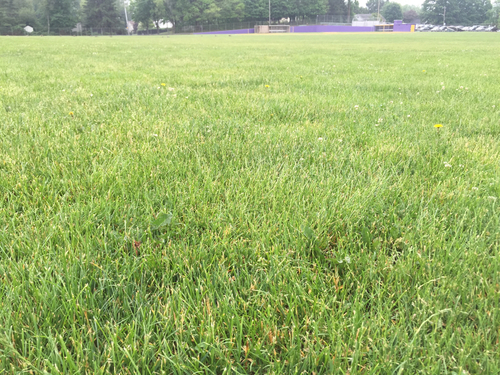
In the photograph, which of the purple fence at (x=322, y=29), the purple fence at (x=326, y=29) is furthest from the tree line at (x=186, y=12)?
the purple fence at (x=322, y=29)

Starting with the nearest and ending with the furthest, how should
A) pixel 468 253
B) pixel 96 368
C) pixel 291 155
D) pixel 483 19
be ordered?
pixel 96 368 → pixel 468 253 → pixel 291 155 → pixel 483 19

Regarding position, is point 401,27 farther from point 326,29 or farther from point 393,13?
point 393,13

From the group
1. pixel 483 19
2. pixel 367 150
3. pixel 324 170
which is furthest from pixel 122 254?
pixel 483 19

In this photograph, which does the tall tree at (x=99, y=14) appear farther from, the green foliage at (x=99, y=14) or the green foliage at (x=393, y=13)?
the green foliage at (x=393, y=13)

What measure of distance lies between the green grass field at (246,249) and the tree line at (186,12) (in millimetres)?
84325

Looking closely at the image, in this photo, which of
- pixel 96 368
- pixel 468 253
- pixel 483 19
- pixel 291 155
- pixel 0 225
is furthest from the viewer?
pixel 483 19

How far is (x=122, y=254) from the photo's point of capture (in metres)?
1.35

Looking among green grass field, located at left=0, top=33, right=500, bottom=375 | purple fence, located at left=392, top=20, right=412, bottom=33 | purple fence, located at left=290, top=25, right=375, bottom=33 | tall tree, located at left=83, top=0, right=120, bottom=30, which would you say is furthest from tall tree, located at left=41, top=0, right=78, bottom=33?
green grass field, located at left=0, top=33, right=500, bottom=375

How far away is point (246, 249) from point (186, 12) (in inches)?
3706

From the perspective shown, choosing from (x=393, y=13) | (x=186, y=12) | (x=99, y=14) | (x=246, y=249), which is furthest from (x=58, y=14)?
(x=393, y=13)

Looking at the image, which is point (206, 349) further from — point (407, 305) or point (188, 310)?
point (407, 305)

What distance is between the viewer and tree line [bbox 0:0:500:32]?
70062 mm

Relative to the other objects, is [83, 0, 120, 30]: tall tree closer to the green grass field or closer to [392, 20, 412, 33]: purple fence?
[392, 20, 412, 33]: purple fence

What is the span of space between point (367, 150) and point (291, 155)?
0.64 meters
